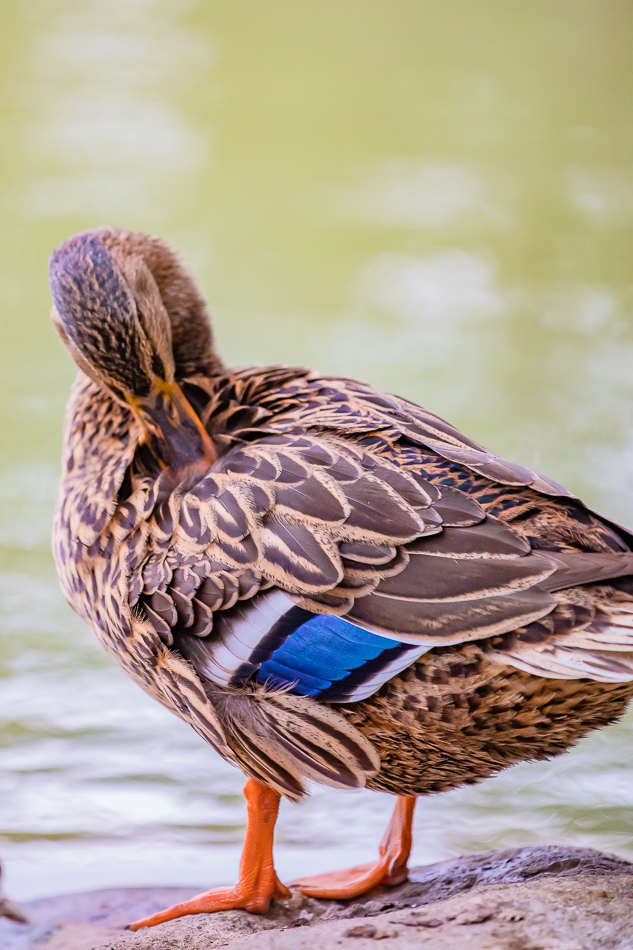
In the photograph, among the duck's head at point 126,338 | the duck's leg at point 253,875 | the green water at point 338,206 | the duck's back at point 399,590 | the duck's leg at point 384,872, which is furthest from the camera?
the green water at point 338,206

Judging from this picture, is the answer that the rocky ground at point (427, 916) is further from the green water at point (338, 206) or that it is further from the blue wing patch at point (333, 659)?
the green water at point (338, 206)

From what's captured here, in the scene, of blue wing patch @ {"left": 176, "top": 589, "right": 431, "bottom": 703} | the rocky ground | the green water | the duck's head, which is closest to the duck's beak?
the duck's head

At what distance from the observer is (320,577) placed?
1519mm

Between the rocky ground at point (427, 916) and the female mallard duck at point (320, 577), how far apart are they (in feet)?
0.37

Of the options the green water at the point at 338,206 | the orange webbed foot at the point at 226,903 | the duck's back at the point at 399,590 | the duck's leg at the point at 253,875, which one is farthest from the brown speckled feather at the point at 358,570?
the green water at the point at 338,206

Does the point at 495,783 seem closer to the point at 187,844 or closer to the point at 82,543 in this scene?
the point at 187,844

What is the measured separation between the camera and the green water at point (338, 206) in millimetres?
3871

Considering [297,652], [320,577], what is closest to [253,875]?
[297,652]

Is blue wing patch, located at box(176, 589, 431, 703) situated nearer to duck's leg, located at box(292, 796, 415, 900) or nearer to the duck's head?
the duck's head

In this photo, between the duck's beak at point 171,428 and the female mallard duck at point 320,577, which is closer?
the female mallard duck at point 320,577

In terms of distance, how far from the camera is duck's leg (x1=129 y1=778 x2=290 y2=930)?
6.20 feet

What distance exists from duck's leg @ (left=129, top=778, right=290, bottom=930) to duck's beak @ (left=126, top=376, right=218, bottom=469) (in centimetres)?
62

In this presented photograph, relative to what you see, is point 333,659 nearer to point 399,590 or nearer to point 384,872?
point 399,590

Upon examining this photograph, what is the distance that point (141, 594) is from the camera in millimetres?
1686
